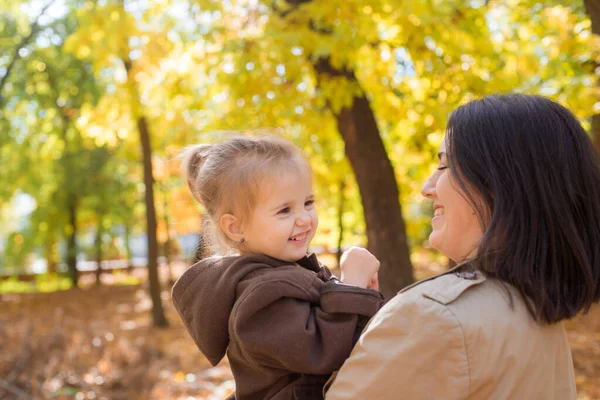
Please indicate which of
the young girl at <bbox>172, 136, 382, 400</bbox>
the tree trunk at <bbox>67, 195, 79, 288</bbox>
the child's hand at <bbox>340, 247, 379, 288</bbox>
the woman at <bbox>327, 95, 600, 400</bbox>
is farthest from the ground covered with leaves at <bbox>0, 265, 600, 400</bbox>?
the tree trunk at <bbox>67, 195, 79, 288</bbox>

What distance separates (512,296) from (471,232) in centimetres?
21

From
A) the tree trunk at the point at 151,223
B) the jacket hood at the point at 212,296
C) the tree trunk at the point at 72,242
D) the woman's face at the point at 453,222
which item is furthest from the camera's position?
the tree trunk at the point at 72,242

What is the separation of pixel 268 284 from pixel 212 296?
20 centimetres

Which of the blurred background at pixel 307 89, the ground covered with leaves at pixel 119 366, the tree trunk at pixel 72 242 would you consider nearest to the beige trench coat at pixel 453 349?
the blurred background at pixel 307 89

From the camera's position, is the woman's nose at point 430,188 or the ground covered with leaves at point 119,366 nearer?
the woman's nose at point 430,188

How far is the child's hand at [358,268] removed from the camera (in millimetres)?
1741

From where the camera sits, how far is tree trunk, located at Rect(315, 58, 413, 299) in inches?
241

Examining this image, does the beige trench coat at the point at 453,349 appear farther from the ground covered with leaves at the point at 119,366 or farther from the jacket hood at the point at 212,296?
the ground covered with leaves at the point at 119,366

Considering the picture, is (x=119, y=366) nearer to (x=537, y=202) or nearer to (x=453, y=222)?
(x=453, y=222)

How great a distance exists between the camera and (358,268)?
1758 millimetres

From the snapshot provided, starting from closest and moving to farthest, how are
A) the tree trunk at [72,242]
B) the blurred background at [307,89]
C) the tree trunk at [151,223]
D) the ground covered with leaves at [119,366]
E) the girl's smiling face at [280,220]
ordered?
the girl's smiling face at [280,220], the blurred background at [307,89], the ground covered with leaves at [119,366], the tree trunk at [151,223], the tree trunk at [72,242]

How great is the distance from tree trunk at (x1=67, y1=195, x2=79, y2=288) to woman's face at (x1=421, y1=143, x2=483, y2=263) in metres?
18.2

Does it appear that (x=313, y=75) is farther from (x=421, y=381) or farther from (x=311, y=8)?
(x=421, y=381)

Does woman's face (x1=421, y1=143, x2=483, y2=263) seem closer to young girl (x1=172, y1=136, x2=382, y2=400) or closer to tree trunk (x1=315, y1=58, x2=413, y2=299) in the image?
young girl (x1=172, y1=136, x2=382, y2=400)
